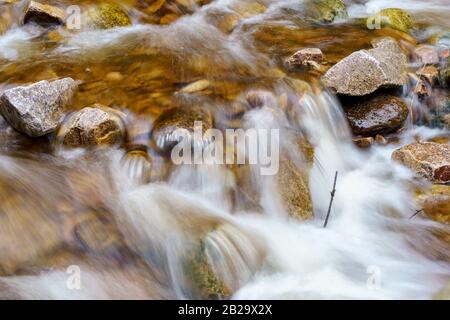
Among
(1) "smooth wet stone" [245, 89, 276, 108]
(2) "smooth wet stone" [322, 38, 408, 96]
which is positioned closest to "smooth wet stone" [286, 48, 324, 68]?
(2) "smooth wet stone" [322, 38, 408, 96]

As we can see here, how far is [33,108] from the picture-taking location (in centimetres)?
536

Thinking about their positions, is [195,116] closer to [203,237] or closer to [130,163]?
[130,163]

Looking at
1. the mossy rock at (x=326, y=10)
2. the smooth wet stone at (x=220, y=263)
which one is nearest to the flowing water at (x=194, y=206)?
the smooth wet stone at (x=220, y=263)

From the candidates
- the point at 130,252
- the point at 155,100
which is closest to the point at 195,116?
the point at 155,100

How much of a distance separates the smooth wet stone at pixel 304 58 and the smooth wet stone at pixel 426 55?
185 cm

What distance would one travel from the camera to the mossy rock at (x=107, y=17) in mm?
7914

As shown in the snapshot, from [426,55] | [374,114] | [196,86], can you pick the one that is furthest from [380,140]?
[196,86]

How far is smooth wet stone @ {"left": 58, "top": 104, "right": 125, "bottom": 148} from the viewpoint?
5.36m

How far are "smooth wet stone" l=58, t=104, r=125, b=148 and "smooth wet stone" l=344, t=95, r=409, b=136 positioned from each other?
127 inches

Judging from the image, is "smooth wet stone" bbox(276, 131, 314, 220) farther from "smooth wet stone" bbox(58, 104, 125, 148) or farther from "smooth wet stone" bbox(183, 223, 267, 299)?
"smooth wet stone" bbox(58, 104, 125, 148)

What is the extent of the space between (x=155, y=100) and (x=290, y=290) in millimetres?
2926

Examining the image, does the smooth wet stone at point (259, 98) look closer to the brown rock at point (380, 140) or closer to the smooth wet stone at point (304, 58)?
the smooth wet stone at point (304, 58)

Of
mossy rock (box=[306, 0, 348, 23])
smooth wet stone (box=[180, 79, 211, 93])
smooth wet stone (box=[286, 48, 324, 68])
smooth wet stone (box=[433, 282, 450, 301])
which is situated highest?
mossy rock (box=[306, 0, 348, 23])

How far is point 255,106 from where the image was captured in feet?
20.1
